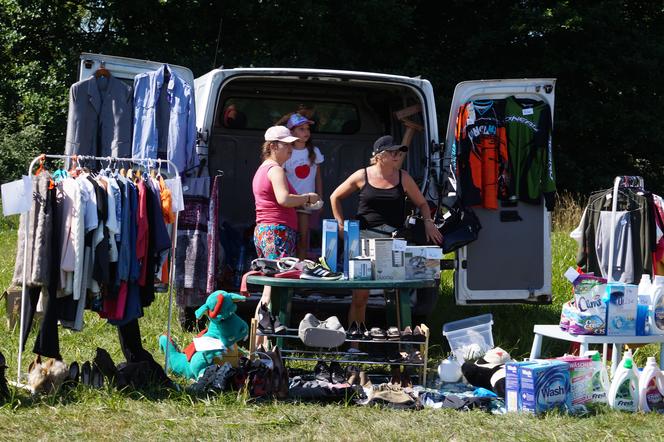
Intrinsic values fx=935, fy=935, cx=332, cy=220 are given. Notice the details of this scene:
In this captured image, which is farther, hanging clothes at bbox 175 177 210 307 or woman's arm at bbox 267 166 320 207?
hanging clothes at bbox 175 177 210 307

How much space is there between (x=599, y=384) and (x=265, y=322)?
6.80 feet

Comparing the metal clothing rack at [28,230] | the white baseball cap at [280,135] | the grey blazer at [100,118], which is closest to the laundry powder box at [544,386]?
the metal clothing rack at [28,230]

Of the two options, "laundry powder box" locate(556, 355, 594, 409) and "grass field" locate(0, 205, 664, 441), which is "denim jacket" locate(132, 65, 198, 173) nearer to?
"grass field" locate(0, 205, 664, 441)

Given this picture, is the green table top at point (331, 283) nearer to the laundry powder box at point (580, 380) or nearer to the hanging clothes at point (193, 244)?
the hanging clothes at point (193, 244)

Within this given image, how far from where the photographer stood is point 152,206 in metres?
5.78

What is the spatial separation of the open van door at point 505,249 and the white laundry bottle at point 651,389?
1.68m

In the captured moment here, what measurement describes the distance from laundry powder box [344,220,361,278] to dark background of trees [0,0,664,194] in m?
11.9

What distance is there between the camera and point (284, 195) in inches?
253

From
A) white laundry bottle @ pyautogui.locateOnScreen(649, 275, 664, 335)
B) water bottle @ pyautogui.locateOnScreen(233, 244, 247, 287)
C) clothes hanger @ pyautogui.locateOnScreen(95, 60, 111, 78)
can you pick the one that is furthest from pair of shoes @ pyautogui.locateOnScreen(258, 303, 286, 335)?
white laundry bottle @ pyautogui.locateOnScreen(649, 275, 664, 335)

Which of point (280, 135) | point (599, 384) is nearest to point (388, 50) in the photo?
point (280, 135)

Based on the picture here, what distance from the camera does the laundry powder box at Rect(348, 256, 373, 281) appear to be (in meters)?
5.89

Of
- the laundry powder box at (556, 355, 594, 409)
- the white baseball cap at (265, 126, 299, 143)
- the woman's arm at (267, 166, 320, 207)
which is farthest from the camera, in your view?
the white baseball cap at (265, 126, 299, 143)

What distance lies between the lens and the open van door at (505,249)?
23.1ft

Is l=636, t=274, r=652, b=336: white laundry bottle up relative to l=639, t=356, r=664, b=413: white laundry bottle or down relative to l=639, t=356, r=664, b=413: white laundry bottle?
up
